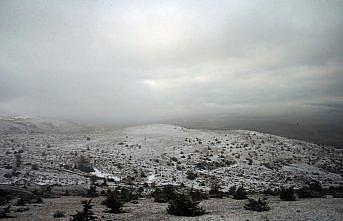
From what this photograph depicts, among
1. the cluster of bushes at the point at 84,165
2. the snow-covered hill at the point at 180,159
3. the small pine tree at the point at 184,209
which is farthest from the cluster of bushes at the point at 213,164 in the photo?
the small pine tree at the point at 184,209

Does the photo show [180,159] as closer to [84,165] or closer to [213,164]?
[213,164]

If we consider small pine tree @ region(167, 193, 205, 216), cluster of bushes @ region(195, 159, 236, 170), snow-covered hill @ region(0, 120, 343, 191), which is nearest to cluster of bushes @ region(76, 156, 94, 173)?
snow-covered hill @ region(0, 120, 343, 191)

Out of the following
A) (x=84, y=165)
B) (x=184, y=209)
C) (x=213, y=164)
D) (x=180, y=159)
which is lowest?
(x=213, y=164)

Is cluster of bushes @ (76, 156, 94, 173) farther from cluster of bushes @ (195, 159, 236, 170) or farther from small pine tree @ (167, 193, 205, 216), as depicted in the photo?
small pine tree @ (167, 193, 205, 216)

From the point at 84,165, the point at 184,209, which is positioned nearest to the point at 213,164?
the point at 84,165

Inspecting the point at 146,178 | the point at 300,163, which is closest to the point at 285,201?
the point at 146,178

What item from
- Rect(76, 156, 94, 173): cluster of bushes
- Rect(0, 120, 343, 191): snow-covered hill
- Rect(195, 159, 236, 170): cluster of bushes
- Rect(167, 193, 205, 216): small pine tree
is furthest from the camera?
Rect(195, 159, 236, 170): cluster of bushes

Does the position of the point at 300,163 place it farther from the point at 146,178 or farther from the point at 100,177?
the point at 100,177

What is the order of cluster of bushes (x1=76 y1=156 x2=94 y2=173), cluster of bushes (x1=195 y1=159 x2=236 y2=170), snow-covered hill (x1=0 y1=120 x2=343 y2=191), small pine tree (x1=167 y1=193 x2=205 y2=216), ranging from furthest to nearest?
cluster of bushes (x1=195 y1=159 x2=236 y2=170)
cluster of bushes (x1=76 y1=156 x2=94 y2=173)
snow-covered hill (x1=0 y1=120 x2=343 y2=191)
small pine tree (x1=167 y1=193 x2=205 y2=216)
